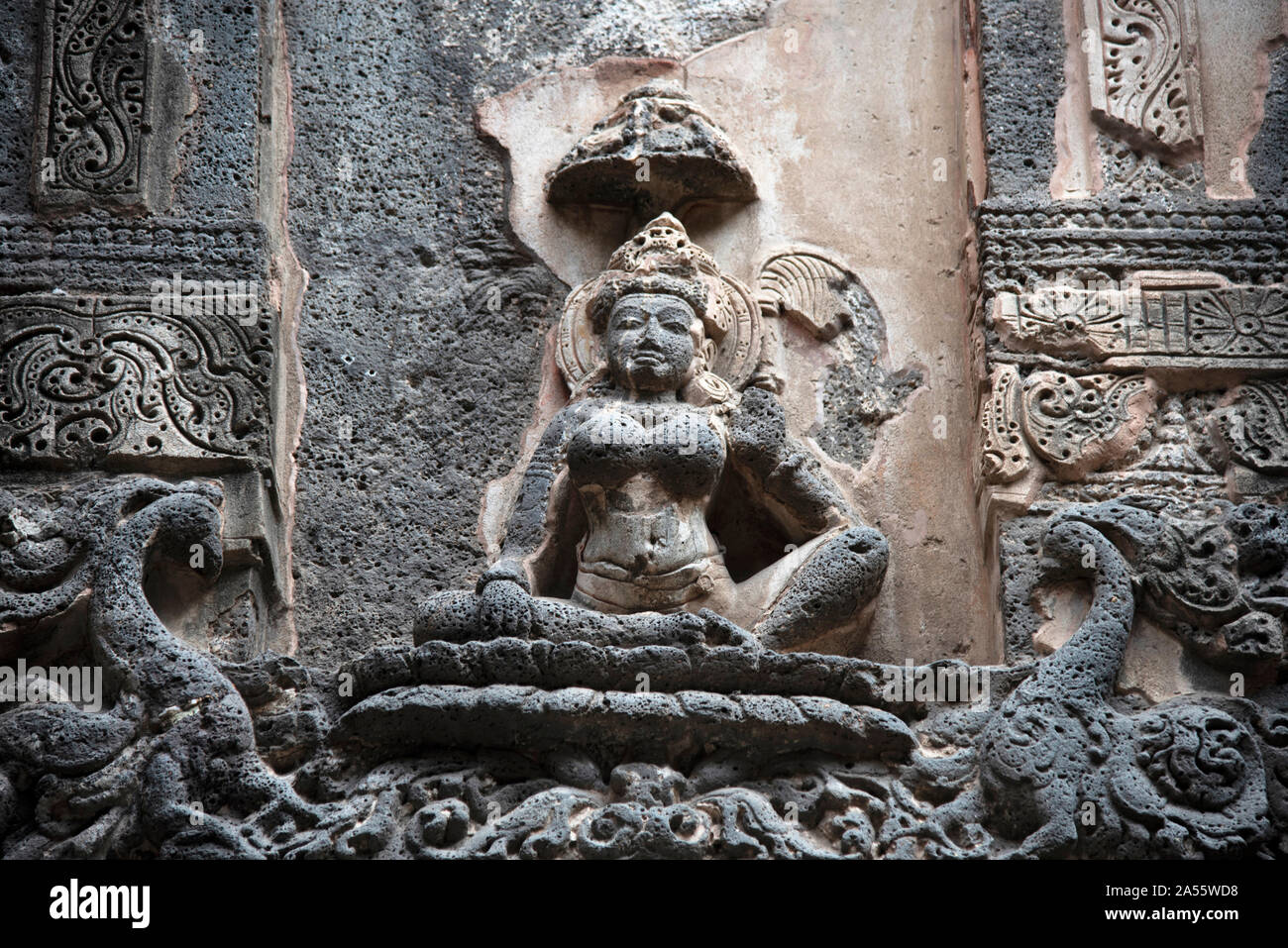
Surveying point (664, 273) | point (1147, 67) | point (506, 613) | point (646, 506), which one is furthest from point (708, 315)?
point (1147, 67)

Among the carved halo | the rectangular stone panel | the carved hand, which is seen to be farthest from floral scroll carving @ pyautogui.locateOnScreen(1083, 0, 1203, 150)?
the rectangular stone panel

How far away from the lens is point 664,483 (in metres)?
5.25

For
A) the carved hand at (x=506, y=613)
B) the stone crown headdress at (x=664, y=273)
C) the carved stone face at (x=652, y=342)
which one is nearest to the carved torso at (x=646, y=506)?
the carved stone face at (x=652, y=342)

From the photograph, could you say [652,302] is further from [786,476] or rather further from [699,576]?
[699,576]

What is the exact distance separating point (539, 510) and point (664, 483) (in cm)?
35

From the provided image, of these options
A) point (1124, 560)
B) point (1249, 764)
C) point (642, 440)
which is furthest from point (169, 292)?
point (1249, 764)

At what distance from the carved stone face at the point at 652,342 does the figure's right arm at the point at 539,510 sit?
0.20 metres

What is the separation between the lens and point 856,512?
5.41 metres

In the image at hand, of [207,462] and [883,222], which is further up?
[883,222]

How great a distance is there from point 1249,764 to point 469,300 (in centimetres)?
253

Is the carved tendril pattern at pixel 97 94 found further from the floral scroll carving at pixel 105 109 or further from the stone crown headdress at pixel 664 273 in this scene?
the stone crown headdress at pixel 664 273
